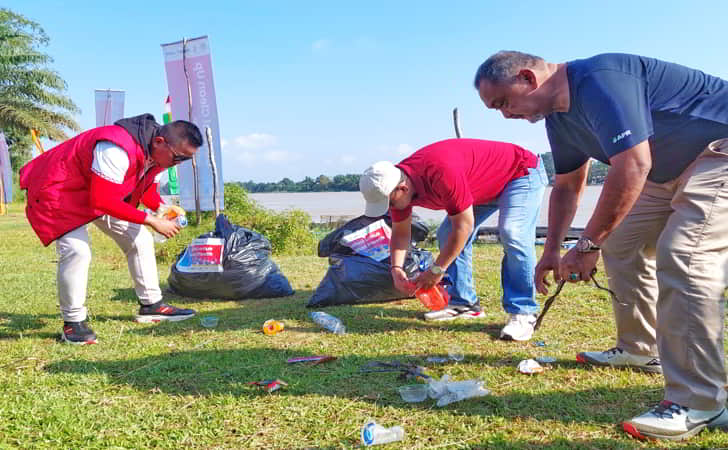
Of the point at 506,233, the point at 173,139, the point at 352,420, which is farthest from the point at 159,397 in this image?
the point at 506,233

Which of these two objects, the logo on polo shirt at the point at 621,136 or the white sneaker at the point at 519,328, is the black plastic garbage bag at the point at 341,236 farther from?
the logo on polo shirt at the point at 621,136

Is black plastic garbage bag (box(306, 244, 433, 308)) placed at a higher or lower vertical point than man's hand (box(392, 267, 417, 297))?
lower

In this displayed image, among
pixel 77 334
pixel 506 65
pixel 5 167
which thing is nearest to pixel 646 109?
pixel 506 65

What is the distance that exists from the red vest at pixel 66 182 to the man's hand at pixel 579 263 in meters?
2.55

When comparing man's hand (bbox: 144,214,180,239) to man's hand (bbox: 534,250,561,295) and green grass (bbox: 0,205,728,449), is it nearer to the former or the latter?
green grass (bbox: 0,205,728,449)

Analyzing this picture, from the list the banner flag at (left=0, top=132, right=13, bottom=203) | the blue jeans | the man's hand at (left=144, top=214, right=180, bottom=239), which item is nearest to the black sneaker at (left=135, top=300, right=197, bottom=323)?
the man's hand at (left=144, top=214, right=180, bottom=239)

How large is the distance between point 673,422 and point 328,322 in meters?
2.09

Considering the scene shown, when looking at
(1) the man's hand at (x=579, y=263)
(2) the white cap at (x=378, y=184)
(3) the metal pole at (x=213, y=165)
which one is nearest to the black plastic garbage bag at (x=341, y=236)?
(2) the white cap at (x=378, y=184)

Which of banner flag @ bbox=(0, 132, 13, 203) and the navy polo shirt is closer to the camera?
the navy polo shirt

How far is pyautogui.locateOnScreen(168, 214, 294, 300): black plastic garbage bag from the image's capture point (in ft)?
14.3

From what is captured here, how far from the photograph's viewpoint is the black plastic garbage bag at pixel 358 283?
13.3ft

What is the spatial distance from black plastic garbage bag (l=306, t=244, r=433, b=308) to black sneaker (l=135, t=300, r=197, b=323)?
0.92 m

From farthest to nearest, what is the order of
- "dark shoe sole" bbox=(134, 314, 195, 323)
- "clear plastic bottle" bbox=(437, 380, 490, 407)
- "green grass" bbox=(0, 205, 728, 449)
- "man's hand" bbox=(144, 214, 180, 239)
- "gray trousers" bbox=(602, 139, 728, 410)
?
"dark shoe sole" bbox=(134, 314, 195, 323) → "man's hand" bbox=(144, 214, 180, 239) → "clear plastic bottle" bbox=(437, 380, 490, 407) → "green grass" bbox=(0, 205, 728, 449) → "gray trousers" bbox=(602, 139, 728, 410)

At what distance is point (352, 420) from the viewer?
205 centimetres
